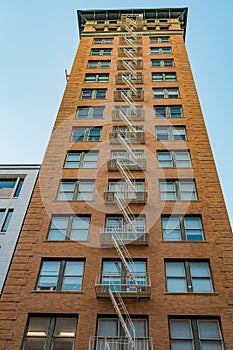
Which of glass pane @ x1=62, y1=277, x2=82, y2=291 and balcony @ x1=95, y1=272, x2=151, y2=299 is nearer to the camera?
balcony @ x1=95, y1=272, x2=151, y2=299

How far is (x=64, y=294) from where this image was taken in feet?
63.4

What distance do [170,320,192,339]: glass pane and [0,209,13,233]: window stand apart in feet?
38.3

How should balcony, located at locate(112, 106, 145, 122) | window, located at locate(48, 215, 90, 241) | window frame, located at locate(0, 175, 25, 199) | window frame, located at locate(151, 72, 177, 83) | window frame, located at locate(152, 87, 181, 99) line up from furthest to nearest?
Answer: window frame, located at locate(151, 72, 177, 83) → window frame, located at locate(152, 87, 181, 99) → balcony, located at locate(112, 106, 145, 122) → window frame, located at locate(0, 175, 25, 199) → window, located at locate(48, 215, 90, 241)

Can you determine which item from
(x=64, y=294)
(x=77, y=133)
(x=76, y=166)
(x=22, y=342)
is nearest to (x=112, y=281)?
(x=64, y=294)

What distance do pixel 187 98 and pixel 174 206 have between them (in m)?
13.5

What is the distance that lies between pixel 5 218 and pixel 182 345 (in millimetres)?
13145

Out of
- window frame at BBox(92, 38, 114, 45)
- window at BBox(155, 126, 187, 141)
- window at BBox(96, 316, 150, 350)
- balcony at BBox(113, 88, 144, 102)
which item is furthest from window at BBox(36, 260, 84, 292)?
window frame at BBox(92, 38, 114, 45)

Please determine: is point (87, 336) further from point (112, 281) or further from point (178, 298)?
point (178, 298)

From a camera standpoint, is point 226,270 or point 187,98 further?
point 187,98

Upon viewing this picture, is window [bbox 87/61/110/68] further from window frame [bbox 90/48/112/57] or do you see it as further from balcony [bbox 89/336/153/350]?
balcony [bbox 89/336/153/350]

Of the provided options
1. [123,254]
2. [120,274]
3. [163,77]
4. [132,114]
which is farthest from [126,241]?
[163,77]

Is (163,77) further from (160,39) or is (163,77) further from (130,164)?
(130,164)

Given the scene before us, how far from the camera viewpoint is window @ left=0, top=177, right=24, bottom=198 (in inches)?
1021

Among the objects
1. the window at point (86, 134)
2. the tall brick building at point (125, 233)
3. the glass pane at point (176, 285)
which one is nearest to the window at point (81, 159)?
the tall brick building at point (125, 233)
